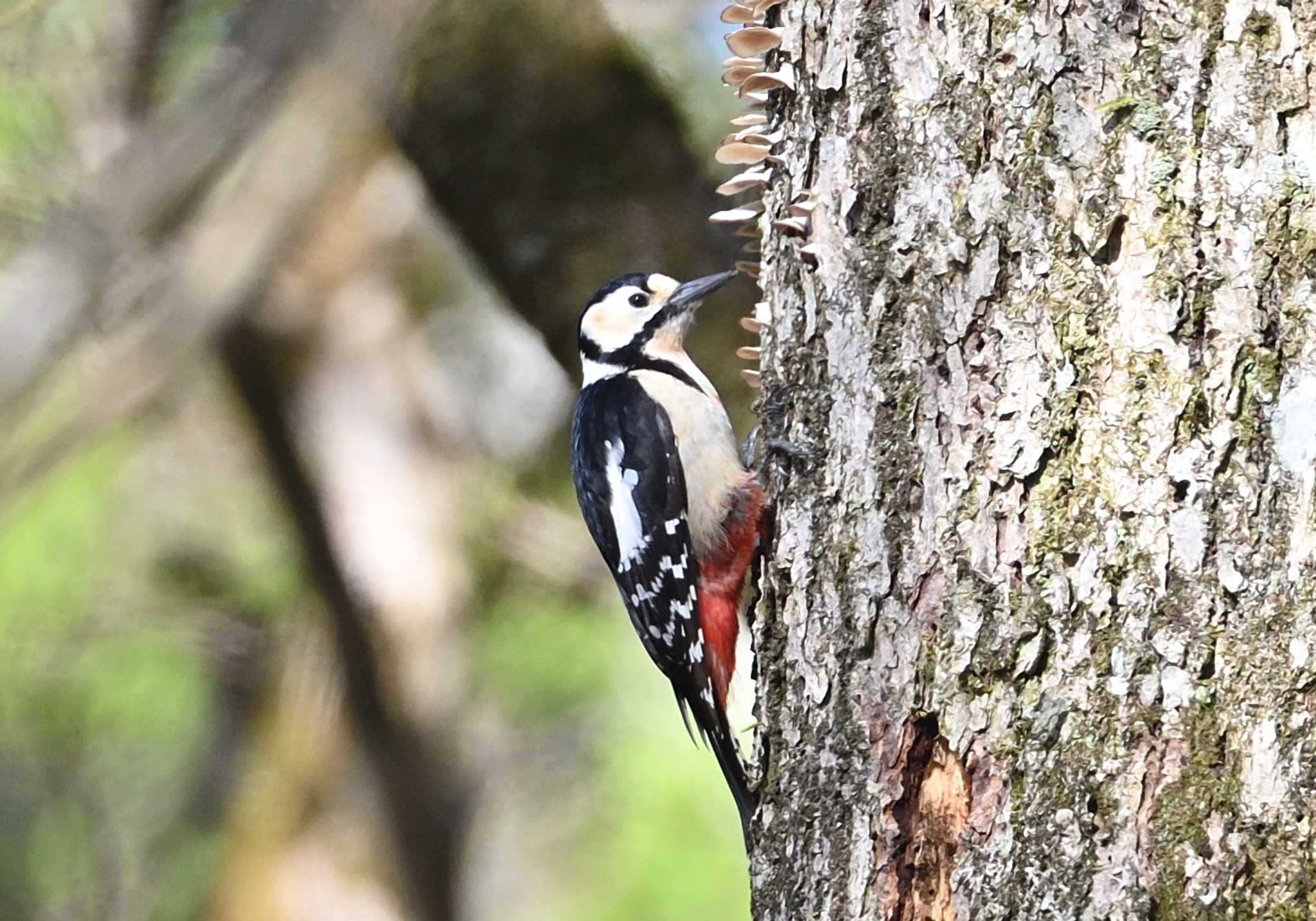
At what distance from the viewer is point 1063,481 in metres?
1.60

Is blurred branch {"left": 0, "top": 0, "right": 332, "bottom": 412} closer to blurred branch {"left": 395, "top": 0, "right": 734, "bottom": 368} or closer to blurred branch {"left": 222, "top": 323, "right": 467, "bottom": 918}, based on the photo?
blurred branch {"left": 395, "top": 0, "right": 734, "bottom": 368}

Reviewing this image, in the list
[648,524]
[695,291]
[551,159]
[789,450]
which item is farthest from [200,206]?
[789,450]

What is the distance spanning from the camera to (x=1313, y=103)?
152 cm

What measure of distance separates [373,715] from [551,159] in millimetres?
1990

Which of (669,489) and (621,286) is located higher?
(621,286)

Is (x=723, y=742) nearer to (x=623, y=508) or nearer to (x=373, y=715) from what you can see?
(x=623, y=508)

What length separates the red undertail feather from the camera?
265 cm

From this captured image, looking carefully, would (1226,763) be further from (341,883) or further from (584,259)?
(341,883)

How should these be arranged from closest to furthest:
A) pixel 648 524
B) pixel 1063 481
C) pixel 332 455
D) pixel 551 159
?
pixel 1063 481, pixel 648 524, pixel 551 159, pixel 332 455

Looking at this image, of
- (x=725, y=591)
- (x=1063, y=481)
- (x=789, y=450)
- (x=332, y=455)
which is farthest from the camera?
(x=332, y=455)

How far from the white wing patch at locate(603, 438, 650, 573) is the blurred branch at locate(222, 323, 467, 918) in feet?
4.71

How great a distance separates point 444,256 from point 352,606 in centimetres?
186

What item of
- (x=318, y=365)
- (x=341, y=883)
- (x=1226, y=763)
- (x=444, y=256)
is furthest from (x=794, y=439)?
(x=444, y=256)

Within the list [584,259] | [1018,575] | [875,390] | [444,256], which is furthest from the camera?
[444,256]
